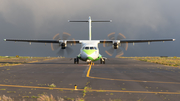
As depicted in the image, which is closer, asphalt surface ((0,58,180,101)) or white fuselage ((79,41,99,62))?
asphalt surface ((0,58,180,101))

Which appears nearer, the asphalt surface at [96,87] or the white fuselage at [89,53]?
the asphalt surface at [96,87]

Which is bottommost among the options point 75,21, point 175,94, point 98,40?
point 175,94

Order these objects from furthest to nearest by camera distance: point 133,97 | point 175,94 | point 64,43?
point 64,43, point 175,94, point 133,97

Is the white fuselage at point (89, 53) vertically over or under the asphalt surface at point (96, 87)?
over

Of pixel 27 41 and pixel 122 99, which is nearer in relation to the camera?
pixel 122 99

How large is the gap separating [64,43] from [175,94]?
34502mm

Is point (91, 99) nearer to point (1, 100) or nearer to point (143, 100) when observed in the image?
point (143, 100)

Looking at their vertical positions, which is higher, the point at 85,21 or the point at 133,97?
the point at 85,21

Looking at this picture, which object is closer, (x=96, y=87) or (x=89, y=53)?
(x=96, y=87)

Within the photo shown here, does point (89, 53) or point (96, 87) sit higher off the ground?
point (89, 53)

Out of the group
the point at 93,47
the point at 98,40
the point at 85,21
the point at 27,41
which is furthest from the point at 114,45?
the point at 27,41

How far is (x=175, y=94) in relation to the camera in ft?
36.7

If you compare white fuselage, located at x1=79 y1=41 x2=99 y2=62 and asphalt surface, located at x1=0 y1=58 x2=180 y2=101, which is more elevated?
white fuselage, located at x1=79 y1=41 x2=99 y2=62

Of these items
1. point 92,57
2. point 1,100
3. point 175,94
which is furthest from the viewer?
point 92,57
